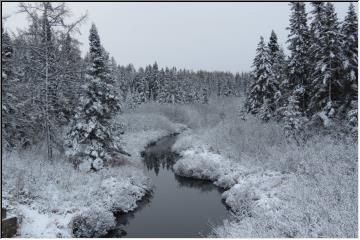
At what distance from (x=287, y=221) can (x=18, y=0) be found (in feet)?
49.5

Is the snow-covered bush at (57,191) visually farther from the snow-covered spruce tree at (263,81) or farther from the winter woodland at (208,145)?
the snow-covered spruce tree at (263,81)

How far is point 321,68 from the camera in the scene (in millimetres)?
21125

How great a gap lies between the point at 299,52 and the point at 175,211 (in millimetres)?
16310

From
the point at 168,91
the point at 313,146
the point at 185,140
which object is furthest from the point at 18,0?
the point at 168,91

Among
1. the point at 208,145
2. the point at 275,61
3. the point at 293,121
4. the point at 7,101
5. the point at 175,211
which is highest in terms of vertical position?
the point at 275,61

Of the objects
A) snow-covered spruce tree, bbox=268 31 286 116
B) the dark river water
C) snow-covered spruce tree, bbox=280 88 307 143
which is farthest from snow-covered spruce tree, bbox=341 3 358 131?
the dark river water

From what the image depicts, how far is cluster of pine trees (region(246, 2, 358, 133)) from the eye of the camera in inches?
825

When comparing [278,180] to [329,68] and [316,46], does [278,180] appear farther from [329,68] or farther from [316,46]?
[316,46]

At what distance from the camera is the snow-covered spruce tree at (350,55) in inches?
816

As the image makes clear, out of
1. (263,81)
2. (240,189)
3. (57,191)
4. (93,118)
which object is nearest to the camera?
(57,191)

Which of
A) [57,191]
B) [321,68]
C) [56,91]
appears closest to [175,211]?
[57,191]

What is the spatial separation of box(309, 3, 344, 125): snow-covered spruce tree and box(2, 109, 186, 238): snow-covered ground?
13.5m

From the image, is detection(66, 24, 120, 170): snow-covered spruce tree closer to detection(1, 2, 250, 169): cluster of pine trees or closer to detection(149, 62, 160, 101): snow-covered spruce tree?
detection(1, 2, 250, 169): cluster of pine trees

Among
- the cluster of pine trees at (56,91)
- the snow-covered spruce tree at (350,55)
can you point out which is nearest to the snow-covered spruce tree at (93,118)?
the cluster of pine trees at (56,91)
